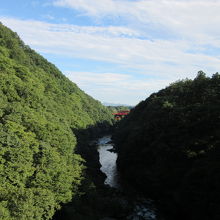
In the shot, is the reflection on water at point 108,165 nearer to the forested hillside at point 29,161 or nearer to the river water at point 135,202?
the river water at point 135,202

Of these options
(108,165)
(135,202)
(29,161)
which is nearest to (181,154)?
(135,202)

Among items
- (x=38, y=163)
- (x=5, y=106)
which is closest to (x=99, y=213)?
(x=38, y=163)

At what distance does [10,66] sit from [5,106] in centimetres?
1735

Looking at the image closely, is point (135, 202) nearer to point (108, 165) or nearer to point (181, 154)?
point (181, 154)

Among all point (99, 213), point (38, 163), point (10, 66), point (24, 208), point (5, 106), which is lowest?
point (99, 213)

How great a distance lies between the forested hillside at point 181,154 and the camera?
27188 mm

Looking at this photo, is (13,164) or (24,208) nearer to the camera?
(24,208)

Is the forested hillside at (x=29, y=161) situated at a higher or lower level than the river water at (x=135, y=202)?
higher

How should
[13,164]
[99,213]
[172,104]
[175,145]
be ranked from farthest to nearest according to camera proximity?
[172,104], [175,145], [99,213], [13,164]

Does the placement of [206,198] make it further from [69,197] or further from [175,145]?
[69,197]

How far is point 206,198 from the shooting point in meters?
25.9

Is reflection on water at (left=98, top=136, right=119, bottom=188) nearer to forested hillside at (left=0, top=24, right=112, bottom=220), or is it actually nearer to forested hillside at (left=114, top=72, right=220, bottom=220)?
forested hillside at (left=114, top=72, right=220, bottom=220)

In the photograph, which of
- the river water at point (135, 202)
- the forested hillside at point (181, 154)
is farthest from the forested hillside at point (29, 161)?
the forested hillside at point (181, 154)

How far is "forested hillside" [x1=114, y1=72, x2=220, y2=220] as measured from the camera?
89.2ft
